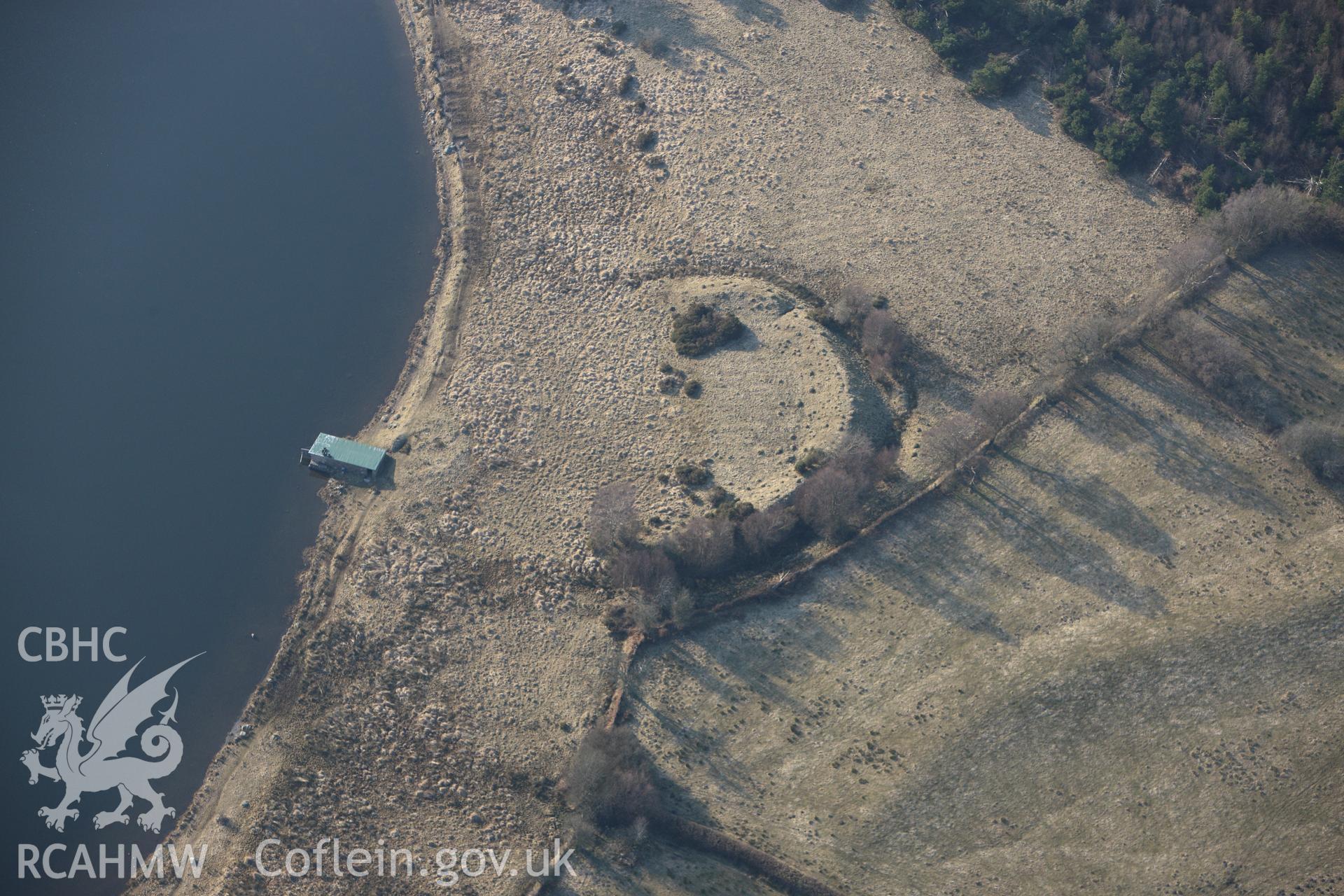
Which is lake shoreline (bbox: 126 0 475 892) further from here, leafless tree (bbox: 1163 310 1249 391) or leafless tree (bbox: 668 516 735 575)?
leafless tree (bbox: 1163 310 1249 391)

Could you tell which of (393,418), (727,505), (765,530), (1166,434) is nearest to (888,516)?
(765,530)

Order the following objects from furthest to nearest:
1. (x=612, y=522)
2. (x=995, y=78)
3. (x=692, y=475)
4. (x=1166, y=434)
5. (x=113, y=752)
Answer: (x=995, y=78)
(x=692, y=475)
(x=1166, y=434)
(x=612, y=522)
(x=113, y=752)

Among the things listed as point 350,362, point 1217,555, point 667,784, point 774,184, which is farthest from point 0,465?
point 1217,555

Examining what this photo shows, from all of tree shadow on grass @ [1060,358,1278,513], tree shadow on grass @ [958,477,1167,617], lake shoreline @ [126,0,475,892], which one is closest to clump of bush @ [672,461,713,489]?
tree shadow on grass @ [958,477,1167,617]

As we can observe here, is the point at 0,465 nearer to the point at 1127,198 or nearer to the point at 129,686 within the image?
the point at 129,686

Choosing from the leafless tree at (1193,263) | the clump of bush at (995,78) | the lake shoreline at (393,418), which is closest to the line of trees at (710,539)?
the lake shoreline at (393,418)

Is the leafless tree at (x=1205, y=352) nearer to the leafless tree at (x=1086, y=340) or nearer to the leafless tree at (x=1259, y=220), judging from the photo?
the leafless tree at (x=1086, y=340)

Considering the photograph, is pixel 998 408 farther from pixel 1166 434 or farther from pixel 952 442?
pixel 1166 434
